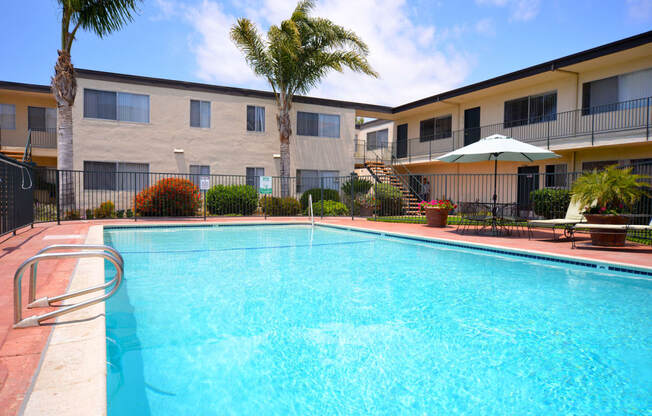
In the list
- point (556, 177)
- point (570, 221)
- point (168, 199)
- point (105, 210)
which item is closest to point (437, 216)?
point (570, 221)

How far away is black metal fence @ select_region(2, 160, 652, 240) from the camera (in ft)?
42.7

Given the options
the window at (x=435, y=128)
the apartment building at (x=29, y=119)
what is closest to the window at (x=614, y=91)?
the window at (x=435, y=128)

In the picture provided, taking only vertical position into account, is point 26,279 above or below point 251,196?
below

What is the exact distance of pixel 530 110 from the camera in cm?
1655

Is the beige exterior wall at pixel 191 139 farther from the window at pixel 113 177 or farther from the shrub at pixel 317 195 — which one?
Answer: the shrub at pixel 317 195

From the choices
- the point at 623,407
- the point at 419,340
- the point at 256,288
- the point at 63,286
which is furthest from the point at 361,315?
the point at 63,286

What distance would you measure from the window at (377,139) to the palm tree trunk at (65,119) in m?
15.9

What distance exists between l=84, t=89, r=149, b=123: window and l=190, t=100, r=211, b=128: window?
183cm

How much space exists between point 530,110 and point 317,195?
10.1 m

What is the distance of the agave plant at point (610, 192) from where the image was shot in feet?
24.7

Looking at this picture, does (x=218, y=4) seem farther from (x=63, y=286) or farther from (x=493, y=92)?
(x=63, y=286)

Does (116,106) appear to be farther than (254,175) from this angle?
No

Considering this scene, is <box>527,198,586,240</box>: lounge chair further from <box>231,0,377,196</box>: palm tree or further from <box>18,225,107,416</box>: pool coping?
<box>231,0,377,196</box>: palm tree

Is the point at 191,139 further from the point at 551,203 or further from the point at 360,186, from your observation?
the point at 551,203
